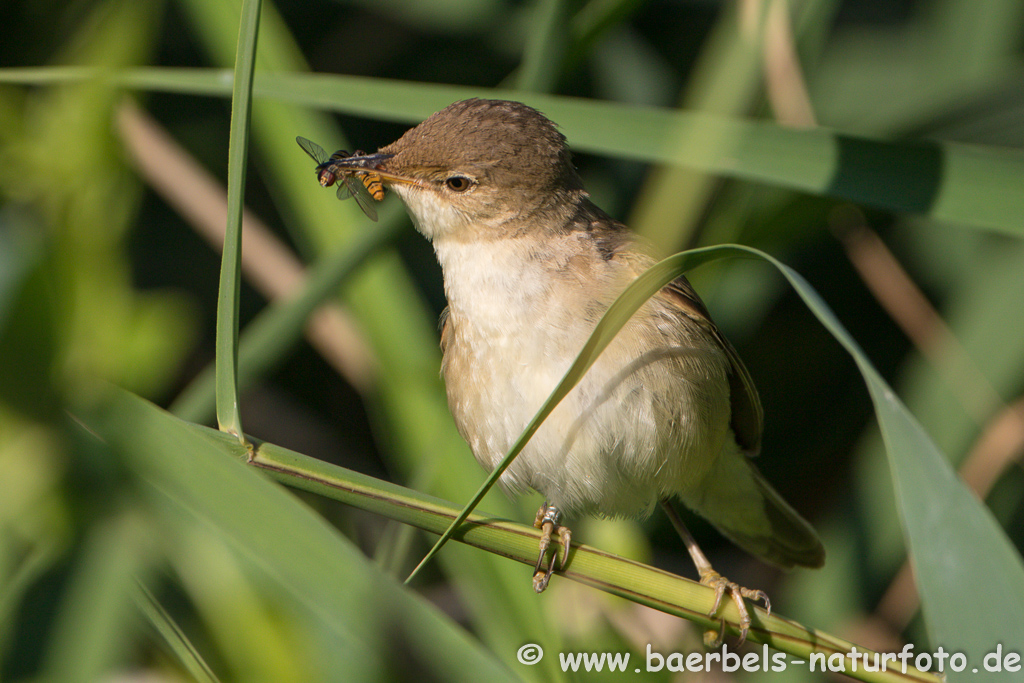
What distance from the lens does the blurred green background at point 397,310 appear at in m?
1.35

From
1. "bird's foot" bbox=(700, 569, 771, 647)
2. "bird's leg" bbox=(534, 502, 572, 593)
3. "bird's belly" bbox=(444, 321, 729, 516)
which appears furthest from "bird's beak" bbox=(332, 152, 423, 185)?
"bird's foot" bbox=(700, 569, 771, 647)

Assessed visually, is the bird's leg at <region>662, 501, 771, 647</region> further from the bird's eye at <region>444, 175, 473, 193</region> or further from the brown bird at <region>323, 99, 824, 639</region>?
the bird's eye at <region>444, 175, 473, 193</region>

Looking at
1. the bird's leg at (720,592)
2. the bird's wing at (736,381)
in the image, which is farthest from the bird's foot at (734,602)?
the bird's wing at (736,381)

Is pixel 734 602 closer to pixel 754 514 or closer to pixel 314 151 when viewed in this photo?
pixel 754 514

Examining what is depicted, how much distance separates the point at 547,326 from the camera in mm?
1876

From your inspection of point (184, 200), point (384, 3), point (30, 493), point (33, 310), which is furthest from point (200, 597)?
point (384, 3)

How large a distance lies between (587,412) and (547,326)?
203mm

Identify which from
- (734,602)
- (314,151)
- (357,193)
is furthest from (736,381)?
(314,151)

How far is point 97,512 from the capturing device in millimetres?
1429

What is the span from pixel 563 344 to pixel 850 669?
2.66 ft

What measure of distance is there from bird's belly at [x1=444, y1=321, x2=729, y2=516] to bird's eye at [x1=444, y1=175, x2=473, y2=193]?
12.3 inches

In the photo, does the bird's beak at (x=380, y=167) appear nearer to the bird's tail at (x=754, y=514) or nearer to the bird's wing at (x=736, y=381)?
the bird's wing at (x=736, y=381)

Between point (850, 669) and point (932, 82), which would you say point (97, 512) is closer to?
point (850, 669)

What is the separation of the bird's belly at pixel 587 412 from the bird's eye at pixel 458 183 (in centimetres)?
31
